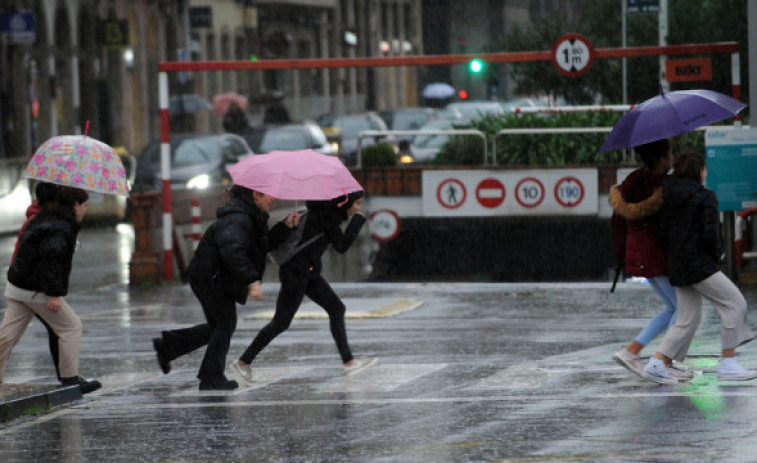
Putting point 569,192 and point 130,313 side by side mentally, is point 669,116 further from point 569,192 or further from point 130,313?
point 569,192

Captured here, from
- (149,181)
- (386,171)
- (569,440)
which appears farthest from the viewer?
(149,181)

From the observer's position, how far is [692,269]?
10992 mm

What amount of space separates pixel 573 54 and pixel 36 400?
9122 millimetres

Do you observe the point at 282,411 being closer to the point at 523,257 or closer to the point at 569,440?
the point at 569,440

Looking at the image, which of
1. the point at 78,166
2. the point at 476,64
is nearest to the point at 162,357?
the point at 78,166

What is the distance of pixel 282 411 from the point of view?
10508mm

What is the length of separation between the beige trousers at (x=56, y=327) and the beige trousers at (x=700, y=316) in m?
3.58

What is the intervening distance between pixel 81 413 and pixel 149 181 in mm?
22019

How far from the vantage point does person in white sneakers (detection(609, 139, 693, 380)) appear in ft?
37.0

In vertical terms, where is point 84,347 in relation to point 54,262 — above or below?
below

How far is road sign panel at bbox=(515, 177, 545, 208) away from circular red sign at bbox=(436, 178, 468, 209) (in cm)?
57

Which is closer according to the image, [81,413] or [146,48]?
[81,413]

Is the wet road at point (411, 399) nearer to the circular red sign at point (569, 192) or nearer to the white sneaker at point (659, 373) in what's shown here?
the white sneaker at point (659, 373)

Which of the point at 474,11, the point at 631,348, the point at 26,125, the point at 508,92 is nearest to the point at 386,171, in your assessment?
the point at 631,348
